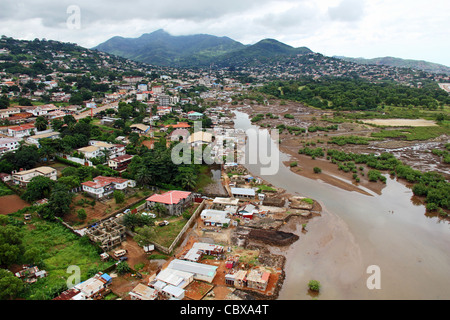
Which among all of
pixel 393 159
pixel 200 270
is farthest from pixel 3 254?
pixel 393 159

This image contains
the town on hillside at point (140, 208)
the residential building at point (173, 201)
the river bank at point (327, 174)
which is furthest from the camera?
the river bank at point (327, 174)

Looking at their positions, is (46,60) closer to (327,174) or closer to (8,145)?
(8,145)

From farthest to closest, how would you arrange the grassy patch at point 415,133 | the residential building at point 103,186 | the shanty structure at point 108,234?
the grassy patch at point 415,133
the residential building at point 103,186
the shanty structure at point 108,234

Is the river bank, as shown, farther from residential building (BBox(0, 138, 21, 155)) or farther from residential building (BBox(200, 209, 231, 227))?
residential building (BBox(0, 138, 21, 155))

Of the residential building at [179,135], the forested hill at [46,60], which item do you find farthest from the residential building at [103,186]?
the forested hill at [46,60]

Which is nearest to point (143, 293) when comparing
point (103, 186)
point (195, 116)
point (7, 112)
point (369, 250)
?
point (103, 186)

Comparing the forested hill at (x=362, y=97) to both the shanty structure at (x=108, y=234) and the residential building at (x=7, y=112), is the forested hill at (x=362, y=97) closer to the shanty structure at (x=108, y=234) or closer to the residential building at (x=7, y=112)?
the residential building at (x=7, y=112)
